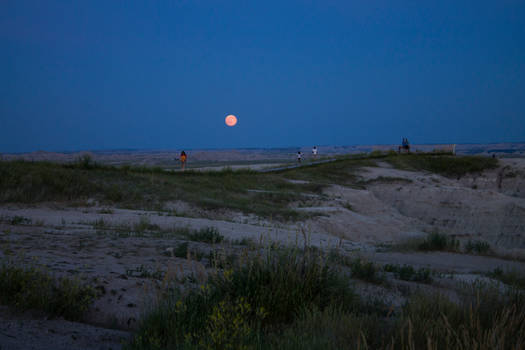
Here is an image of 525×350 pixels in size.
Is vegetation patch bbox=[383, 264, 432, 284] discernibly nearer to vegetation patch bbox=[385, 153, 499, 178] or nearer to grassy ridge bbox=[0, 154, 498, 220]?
grassy ridge bbox=[0, 154, 498, 220]

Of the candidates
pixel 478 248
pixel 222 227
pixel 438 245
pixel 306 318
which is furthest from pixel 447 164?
pixel 306 318

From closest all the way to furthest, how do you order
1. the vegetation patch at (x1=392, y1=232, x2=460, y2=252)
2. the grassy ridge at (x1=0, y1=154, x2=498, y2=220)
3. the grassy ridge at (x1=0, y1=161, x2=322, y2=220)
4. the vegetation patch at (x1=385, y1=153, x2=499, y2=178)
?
the vegetation patch at (x1=392, y1=232, x2=460, y2=252), the grassy ridge at (x1=0, y1=161, x2=322, y2=220), the grassy ridge at (x1=0, y1=154, x2=498, y2=220), the vegetation patch at (x1=385, y1=153, x2=499, y2=178)

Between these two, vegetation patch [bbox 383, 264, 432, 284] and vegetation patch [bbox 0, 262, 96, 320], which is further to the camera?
vegetation patch [bbox 383, 264, 432, 284]

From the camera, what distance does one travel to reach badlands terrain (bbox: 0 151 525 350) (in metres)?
4.33

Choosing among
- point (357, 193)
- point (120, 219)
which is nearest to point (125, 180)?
point (120, 219)

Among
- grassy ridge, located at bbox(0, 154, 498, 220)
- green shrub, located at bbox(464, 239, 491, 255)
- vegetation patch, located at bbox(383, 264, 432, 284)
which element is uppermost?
grassy ridge, located at bbox(0, 154, 498, 220)

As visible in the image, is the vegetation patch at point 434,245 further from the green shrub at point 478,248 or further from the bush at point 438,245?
the green shrub at point 478,248

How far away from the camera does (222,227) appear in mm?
11133

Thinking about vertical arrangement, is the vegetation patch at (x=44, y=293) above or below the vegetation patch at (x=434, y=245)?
above

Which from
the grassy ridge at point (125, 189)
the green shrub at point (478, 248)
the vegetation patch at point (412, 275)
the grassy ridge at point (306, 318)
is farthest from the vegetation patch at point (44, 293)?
the green shrub at point (478, 248)

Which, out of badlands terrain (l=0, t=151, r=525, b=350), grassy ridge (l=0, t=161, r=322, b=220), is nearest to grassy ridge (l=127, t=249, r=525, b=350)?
badlands terrain (l=0, t=151, r=525, b=350)

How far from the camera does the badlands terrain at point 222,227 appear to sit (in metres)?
4.33

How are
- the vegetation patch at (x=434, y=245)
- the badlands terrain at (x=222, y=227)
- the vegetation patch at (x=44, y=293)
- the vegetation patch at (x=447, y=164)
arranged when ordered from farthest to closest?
the vegetation patch at (x=447, y=164) < the vegetation patch at (x=434, y=245) < the badlands terrain at (x=222, y=227) < the vegetation patch at (x=44, y=293)

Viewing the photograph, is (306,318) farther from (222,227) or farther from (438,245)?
(438,245)
